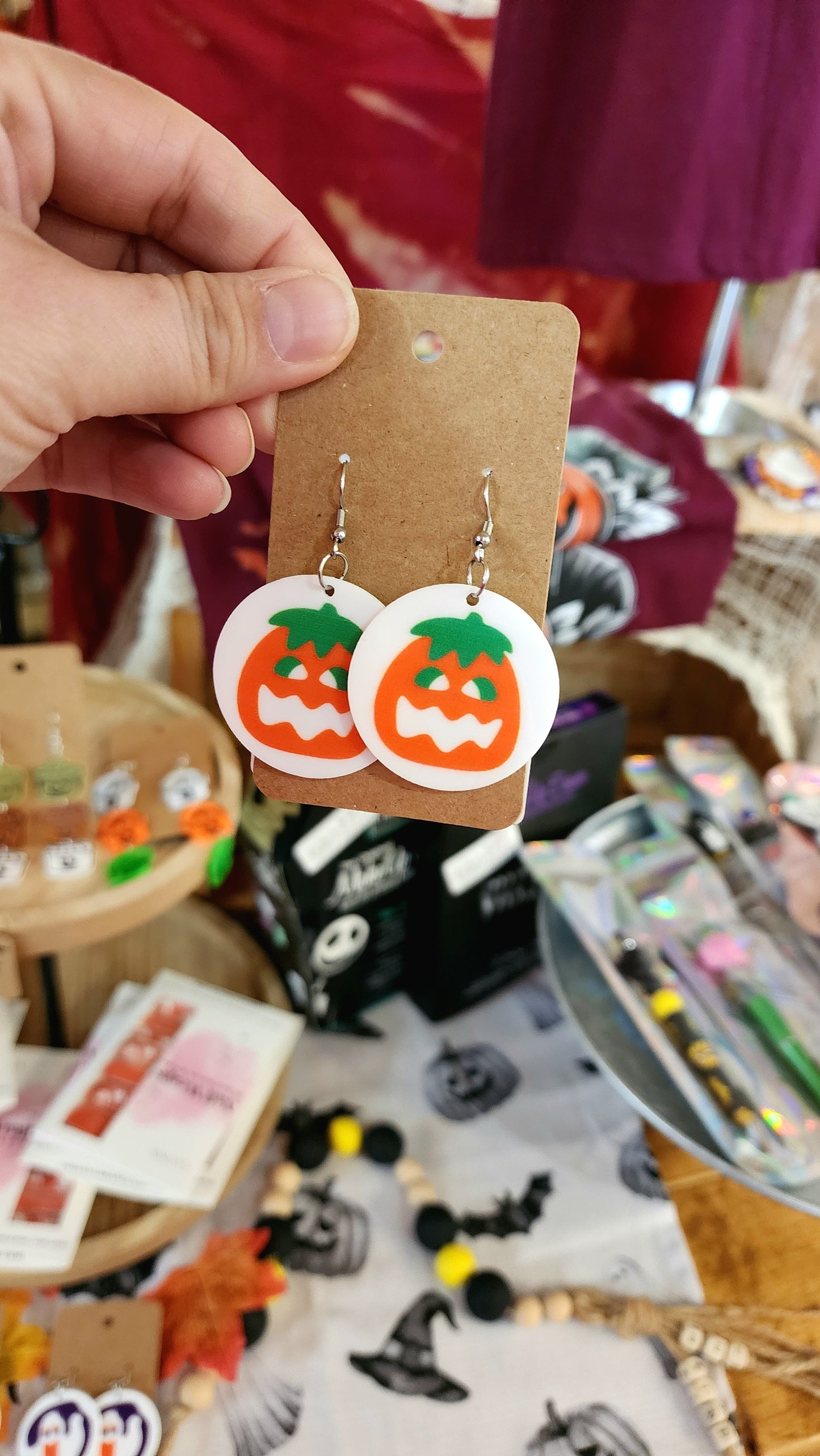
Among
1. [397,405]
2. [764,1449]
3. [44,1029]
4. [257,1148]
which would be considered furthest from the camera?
[44,1029]

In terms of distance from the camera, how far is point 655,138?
0.66 meters

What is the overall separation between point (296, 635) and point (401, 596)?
1.9 inches

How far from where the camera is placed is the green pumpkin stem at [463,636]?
37 centimetres

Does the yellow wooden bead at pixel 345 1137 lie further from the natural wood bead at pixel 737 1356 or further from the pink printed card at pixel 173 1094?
the natural wood bead at pixel 737 1356

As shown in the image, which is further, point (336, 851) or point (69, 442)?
point (336, 851)

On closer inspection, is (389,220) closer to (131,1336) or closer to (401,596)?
(401,596)

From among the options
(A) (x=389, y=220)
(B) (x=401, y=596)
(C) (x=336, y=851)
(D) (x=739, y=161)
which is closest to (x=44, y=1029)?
(C) (x=336, y=851)

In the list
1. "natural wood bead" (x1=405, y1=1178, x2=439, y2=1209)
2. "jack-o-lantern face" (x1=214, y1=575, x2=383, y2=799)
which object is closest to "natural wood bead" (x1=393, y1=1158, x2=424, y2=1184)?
"natural wood bead" (x1=405, y1=1178, x2=439, y2=1209)

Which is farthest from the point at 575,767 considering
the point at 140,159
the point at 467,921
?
the point at 140,159

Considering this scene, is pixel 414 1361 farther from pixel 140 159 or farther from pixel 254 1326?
pixel 140 159

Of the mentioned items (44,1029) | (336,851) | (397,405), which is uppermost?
(397,405)

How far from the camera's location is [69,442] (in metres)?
0.54

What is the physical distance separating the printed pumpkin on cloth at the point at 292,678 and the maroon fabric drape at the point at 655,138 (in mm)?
490

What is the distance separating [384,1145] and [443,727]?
560mm
